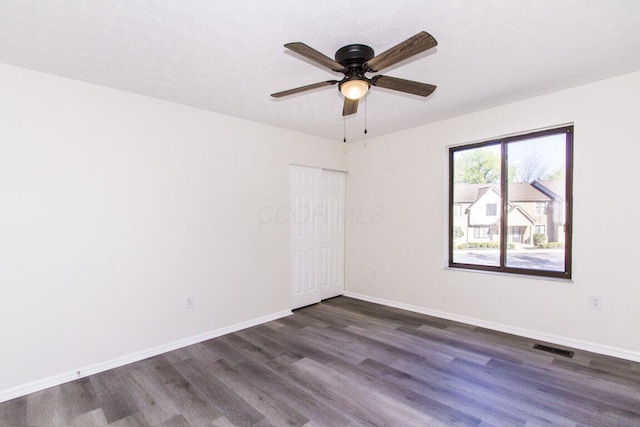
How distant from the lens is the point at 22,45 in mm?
2135

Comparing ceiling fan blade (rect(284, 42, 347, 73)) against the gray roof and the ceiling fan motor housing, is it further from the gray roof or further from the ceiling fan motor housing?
the gray roof

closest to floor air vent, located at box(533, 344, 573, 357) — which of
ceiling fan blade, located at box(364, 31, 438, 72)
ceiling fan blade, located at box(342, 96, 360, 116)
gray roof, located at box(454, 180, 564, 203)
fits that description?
gray roof, located at box(454, 180, 564, 203)

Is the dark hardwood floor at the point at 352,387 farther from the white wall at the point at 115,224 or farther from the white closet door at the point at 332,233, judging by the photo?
the white closet door at the point at 332,233

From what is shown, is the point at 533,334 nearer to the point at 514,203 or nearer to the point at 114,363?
the point at 514,203

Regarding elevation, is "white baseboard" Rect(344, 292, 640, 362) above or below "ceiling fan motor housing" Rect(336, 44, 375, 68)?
below

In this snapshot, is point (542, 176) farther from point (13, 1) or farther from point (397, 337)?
point (13, 1)

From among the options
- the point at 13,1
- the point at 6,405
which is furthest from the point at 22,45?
the point at 6,405

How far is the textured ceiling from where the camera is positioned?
1.81 m

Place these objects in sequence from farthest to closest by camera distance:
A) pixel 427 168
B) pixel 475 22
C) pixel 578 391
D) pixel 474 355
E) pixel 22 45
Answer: pixel 427 168
pixel 474 355
pixel 578 391
pixel 22 45
pixel 475 22

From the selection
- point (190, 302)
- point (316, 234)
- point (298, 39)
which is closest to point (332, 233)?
point (316, 234)

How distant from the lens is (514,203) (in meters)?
3.53

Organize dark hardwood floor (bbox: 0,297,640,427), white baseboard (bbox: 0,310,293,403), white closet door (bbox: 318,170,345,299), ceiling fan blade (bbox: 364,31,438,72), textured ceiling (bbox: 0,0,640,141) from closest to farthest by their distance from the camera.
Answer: ceiling fan blade (bbox: 364,31,438,72)
textured ceiling (bbox: 0,0,640,141)
dark hardwood floor (bbox: 0,297,640,427)
white baseboard (bbox: 0,310,293,403)
white closet door (bbox: 318,170,345,299)

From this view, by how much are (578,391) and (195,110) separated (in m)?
4.19

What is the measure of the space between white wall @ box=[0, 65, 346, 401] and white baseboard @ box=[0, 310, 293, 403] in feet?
0.07
